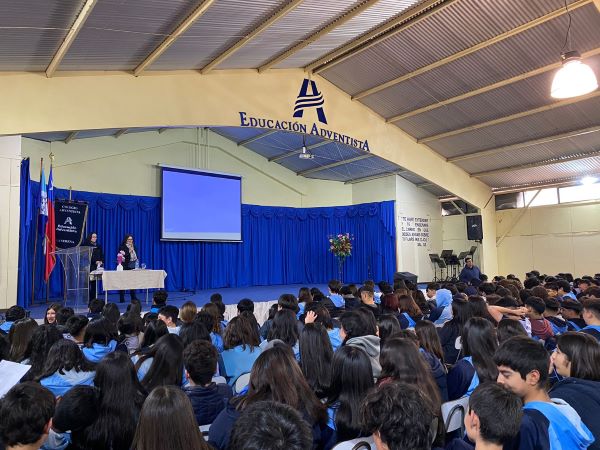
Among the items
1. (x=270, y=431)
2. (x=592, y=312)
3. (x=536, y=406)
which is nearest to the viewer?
(x=270, y=431)

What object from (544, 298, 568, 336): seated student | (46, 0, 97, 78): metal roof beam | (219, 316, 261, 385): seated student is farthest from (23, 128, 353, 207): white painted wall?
(544, 298, 568, 336): seated student

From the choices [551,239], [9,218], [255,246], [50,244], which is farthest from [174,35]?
[551,239]

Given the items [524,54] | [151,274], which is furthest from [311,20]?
[151,274]

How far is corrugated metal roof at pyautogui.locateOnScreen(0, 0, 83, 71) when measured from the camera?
460cm

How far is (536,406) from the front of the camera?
1604 millimetres

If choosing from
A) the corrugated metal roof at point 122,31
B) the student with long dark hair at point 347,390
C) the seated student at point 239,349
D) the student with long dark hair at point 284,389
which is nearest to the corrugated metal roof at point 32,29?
the corrugated metal roof at point 122,31

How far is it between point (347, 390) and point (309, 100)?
758 cm

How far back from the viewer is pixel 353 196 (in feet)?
50.3

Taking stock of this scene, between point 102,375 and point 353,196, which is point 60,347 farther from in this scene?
point 353,196

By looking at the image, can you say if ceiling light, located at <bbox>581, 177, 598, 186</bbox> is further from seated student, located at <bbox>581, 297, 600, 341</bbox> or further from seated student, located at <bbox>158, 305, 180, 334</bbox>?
seated student, located at <bbox>158, 305, 180, 334</bbox>

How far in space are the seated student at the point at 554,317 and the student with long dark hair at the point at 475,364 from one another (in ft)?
5.23

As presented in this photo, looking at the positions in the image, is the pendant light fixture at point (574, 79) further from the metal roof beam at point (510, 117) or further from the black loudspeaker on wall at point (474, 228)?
the black loudspeaker on wall at point (474, 228)

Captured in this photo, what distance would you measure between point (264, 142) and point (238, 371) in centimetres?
1045

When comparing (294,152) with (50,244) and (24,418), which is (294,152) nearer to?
(50,244)
